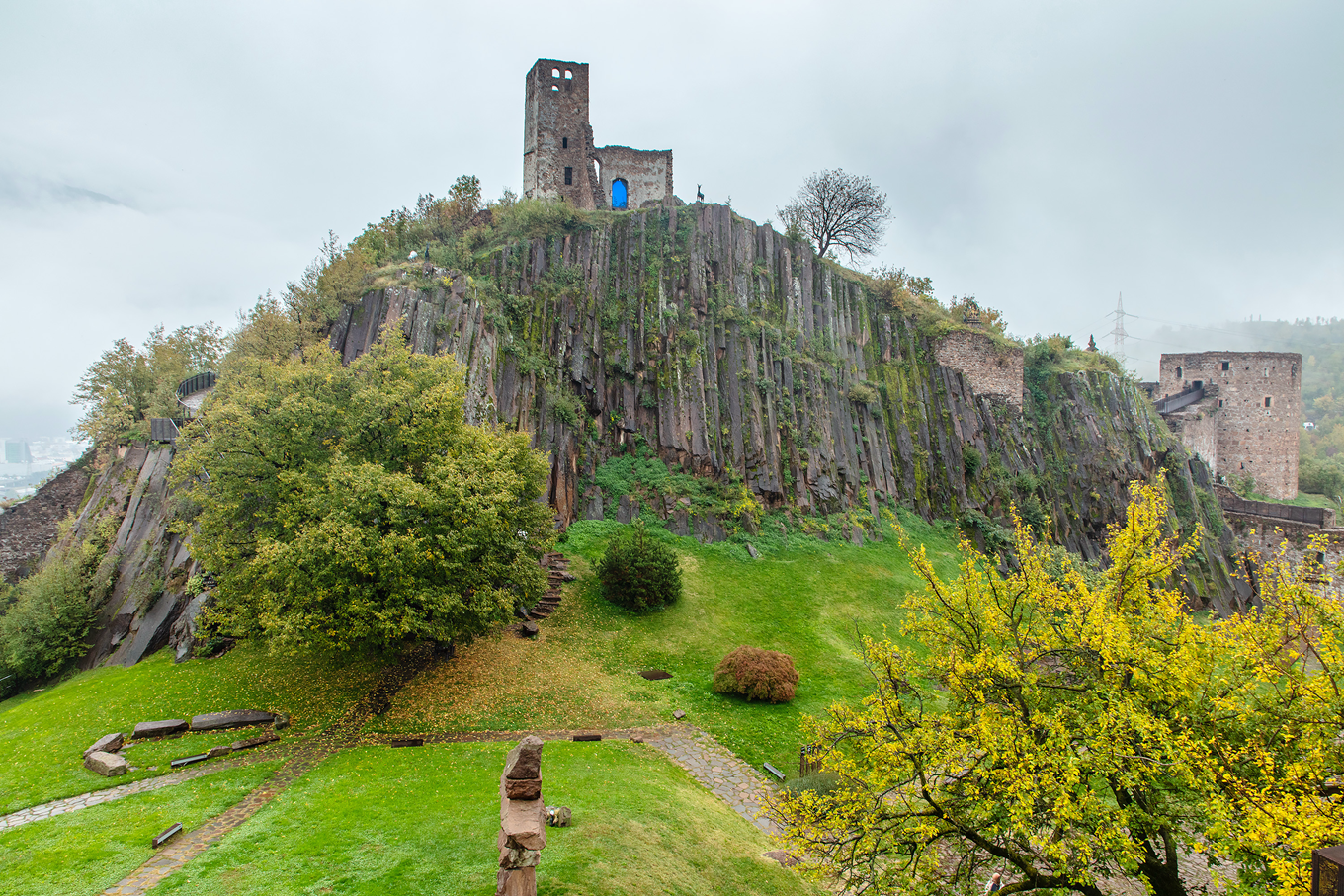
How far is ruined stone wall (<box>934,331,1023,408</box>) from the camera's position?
37.0 m

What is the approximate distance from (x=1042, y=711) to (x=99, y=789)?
1662 cm

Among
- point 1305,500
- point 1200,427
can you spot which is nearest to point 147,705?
point 1200,427

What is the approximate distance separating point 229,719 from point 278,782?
3573mm

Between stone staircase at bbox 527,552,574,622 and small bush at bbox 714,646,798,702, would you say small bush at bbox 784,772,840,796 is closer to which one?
small bush at bbox 714,646,798,702

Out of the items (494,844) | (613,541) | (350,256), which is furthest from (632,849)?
(350,256)

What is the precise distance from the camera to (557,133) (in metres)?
37.4

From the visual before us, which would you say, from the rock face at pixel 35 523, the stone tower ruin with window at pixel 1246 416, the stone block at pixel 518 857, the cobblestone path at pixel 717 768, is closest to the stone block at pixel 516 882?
the stone block at pixel 518 857

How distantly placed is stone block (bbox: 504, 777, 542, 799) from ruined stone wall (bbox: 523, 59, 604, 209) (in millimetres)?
34863

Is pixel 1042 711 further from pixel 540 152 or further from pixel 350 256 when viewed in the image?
pixel 540 152

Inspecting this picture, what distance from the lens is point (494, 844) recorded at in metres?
9.59

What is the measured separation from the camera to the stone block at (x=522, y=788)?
26.1ft

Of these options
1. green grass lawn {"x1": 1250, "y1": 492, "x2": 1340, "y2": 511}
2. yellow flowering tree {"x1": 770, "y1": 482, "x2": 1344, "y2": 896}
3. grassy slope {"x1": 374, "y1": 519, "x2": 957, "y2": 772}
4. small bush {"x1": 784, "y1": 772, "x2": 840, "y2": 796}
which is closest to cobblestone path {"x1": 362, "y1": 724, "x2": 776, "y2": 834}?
grassy slope {"x1": 374, "y1": 519, "x2": 957, "y2": 772}

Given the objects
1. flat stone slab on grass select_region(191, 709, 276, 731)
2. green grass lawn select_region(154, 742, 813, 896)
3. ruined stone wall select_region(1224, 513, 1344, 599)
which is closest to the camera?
green grass lawn select_region(154, 742, 813, 896)

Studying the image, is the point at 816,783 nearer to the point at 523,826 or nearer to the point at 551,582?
the point at 523,826
